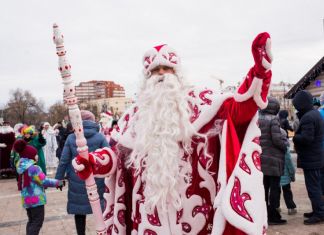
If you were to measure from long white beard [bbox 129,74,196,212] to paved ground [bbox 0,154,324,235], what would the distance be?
3.00 metres

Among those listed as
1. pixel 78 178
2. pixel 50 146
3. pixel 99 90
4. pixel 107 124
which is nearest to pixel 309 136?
pixel 78 178

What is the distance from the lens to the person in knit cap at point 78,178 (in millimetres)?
4684

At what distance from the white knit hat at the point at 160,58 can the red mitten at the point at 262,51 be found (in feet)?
2.60

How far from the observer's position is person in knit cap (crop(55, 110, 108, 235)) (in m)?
4.68

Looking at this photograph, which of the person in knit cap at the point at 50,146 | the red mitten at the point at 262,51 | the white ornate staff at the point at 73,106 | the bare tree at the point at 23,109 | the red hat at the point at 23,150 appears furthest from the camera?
the bare tree at the point at 23,109

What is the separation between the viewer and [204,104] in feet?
8.61

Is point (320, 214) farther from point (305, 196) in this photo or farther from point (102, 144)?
point (102, 144)

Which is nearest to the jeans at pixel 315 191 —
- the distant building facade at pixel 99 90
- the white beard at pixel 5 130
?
the white beard at pixel 5 130

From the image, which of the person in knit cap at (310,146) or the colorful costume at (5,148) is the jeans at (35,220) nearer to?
the person in knit cap at (310,146)

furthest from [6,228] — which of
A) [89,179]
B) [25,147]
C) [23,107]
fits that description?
[23,107]

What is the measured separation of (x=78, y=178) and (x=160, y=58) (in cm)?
244

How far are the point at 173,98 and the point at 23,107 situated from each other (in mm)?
62786

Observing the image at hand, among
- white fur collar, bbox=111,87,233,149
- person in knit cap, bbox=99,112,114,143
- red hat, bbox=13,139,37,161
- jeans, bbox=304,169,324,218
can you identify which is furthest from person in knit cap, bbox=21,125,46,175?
white fur collar, bbox=111,87,233,149

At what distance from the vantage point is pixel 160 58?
9.23 feet
